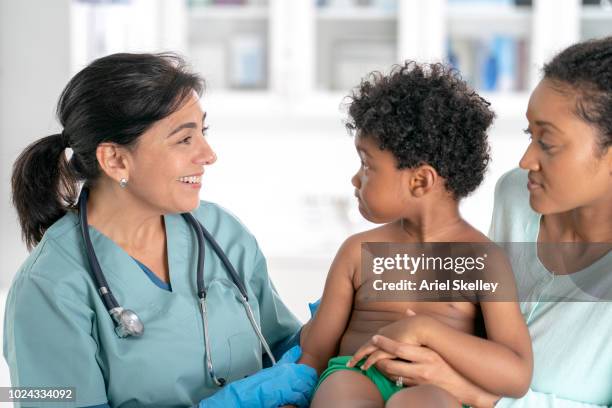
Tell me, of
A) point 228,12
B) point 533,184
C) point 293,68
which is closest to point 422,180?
point 533,184

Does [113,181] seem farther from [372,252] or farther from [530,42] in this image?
[530,42]

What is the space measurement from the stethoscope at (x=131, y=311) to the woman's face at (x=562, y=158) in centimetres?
63

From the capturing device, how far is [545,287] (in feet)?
5.19

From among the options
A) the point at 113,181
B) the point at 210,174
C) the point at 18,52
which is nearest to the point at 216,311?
the point at 113,181

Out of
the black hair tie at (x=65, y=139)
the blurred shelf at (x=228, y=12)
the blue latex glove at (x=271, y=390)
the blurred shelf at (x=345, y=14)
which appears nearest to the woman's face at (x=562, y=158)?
the blue latex glove at (x=271, y=390)

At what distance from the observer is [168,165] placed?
5.42 ft

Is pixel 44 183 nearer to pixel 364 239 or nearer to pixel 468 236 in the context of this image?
pixel 364 239

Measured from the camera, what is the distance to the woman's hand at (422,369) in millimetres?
1422

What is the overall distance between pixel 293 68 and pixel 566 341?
251 cm

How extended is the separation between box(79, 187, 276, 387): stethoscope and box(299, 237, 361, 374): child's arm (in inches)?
6.1

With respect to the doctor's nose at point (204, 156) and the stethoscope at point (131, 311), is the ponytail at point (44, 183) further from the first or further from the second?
the doctor's nose at point (204, 156)

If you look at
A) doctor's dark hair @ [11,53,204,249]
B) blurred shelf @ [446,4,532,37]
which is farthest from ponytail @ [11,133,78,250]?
blurred shelf @ [446,4,532,37]

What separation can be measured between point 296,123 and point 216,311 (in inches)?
92.8

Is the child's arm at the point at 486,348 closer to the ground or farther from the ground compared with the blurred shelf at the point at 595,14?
closer to the ground
